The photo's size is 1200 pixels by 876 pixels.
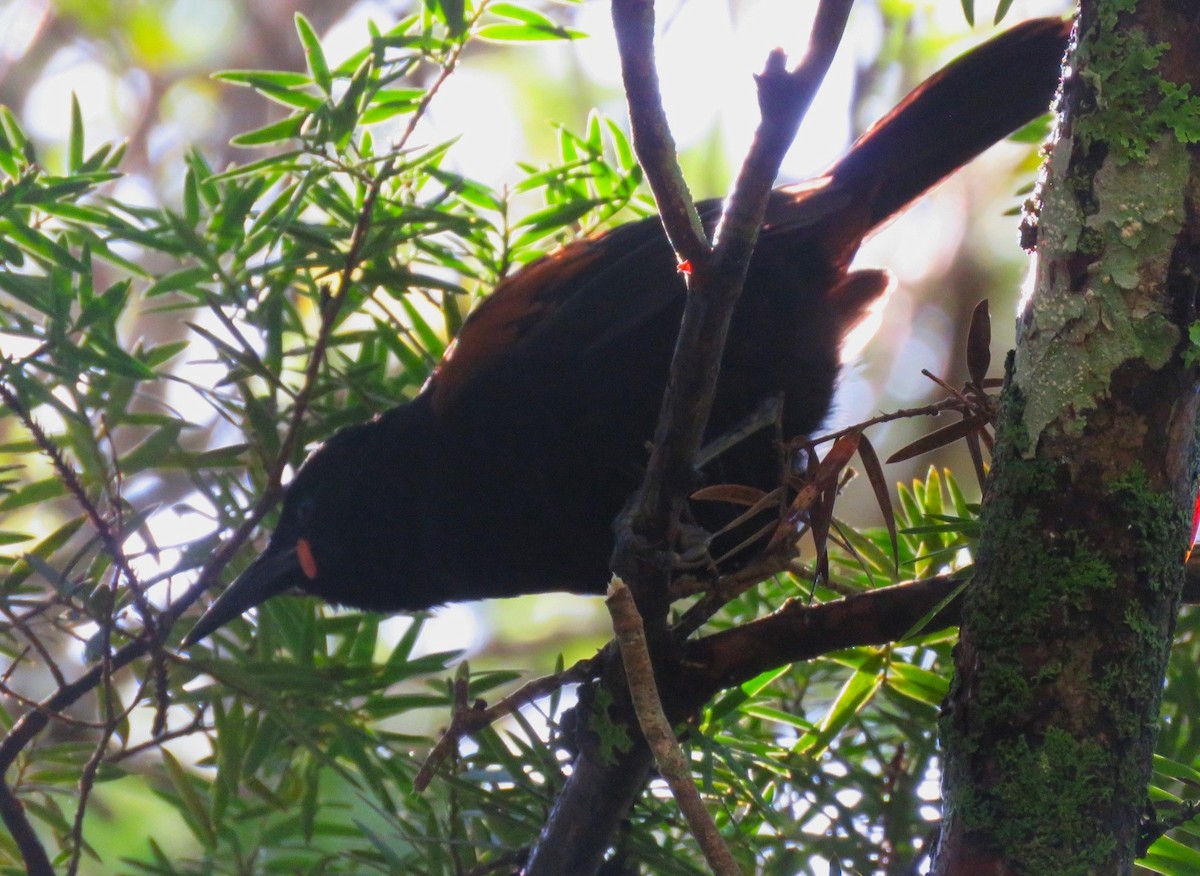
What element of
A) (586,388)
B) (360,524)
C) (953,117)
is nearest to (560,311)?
(586,388)

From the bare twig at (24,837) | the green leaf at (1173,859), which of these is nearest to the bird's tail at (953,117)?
the green leaf at (1173,859)

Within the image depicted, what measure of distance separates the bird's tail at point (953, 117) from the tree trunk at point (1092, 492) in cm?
151

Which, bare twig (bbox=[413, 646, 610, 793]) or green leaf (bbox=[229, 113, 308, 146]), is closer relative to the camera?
bare twig (bbox=[413, 646, 610, 793])

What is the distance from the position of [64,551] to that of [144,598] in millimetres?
3187

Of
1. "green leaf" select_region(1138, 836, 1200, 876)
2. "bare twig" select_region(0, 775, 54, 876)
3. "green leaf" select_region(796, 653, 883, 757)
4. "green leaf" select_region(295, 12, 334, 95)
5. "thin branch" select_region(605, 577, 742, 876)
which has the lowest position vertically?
"bare twig" select_region(0, 775, 54, 876)

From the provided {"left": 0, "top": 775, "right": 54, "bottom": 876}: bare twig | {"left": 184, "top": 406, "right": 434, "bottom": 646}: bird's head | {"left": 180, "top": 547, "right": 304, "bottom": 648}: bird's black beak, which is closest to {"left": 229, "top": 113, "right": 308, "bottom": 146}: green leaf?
{"left": 184, "top": 406, "right": 434, "bottom": 646}: bird's head

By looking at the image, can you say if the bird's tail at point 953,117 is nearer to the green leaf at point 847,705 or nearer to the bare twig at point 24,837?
the green leaf at point 847,705

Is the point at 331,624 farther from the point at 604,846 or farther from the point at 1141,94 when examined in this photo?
the point at 1141,94

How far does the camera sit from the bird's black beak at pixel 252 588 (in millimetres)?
2422

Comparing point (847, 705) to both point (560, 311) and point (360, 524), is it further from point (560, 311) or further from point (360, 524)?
point (360, 524)

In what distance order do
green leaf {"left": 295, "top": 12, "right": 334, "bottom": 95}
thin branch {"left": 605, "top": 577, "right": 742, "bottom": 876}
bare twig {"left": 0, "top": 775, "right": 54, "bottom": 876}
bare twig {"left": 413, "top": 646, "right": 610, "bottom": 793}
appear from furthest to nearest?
green leaf {"left": 295, "top": 12, "right": 334, "bottom": 95}, bare twig {"left": 0, "top": 775, "right": 54, "bottom": 876}, bare twig {"left": 413, "top": 646, "right": 610, "bottom": 793}, thin branch {"left": 605, "top": 577, "right": 742, "bottom": 876}

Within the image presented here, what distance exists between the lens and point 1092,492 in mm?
1238

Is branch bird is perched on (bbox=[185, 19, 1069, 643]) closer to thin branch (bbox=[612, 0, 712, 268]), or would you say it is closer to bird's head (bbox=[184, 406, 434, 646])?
bird's head (bbox=[184, 406, 434, 646])

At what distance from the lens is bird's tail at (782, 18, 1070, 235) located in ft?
9.00
